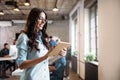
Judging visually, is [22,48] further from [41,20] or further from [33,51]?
[41,20]

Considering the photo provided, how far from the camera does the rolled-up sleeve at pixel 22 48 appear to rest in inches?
66.4

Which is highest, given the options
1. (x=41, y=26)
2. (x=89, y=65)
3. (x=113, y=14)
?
(x=113, y=14)

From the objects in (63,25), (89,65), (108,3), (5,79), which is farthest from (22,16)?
(108,3)

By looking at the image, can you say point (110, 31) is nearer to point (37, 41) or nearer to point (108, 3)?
point (108, 3)

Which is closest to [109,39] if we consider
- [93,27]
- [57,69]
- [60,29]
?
[57,69]

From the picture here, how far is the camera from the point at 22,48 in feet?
5.59

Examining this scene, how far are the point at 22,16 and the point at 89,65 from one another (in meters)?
7.60

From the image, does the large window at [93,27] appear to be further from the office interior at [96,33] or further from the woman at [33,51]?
the woman at [33,51]

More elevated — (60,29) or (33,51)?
(60,29)

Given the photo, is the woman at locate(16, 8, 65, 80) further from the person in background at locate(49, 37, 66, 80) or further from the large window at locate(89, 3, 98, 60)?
the large window at locate(89, 3, 98, 60)

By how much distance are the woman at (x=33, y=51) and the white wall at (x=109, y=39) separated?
343cm

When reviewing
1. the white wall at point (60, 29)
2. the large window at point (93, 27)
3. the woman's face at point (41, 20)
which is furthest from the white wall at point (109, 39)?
the white wall at point (60, 29)

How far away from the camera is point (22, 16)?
539 inches

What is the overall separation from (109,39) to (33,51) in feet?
12.5
